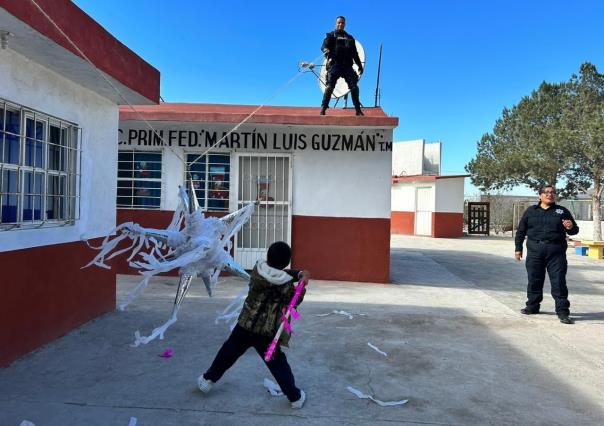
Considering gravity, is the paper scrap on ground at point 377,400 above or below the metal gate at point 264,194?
below

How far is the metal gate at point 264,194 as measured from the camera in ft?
28.0

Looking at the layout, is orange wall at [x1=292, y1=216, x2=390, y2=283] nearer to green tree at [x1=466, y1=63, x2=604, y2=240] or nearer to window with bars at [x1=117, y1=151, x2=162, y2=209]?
window with bars at [x1=117, y1=151, x2=162, y2=209]

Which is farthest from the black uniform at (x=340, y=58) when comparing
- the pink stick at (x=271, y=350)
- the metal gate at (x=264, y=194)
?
the pink stick at (x=271, y=350)

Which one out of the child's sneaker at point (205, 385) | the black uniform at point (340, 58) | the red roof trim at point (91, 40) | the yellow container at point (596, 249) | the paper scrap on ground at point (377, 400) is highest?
the black uniform at point (340, 58)

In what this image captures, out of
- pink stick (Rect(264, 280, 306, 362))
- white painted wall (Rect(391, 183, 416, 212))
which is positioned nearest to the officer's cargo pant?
pink stick (Rect(264, 280, 306, 362))

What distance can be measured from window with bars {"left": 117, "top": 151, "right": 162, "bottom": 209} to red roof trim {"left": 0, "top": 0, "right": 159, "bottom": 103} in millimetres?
3195

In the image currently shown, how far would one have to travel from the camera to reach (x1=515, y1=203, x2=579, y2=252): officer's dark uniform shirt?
5955mm

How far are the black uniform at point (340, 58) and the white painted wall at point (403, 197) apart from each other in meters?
13.9

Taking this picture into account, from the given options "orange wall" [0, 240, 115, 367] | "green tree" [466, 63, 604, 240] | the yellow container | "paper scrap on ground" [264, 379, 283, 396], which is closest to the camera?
"paper scrap on ground" [264, 379, 283, 396]

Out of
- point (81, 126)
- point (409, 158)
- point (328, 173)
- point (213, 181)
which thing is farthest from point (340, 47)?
point (409, 158)

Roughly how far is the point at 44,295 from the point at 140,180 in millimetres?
4503

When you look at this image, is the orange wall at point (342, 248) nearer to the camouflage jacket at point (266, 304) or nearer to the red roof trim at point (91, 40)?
the red roof trim at point (91, 40)

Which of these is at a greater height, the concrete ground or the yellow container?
the yellow container

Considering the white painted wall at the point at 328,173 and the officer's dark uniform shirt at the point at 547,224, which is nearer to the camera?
the officer's dark uniform shirt at the point at 547,224
